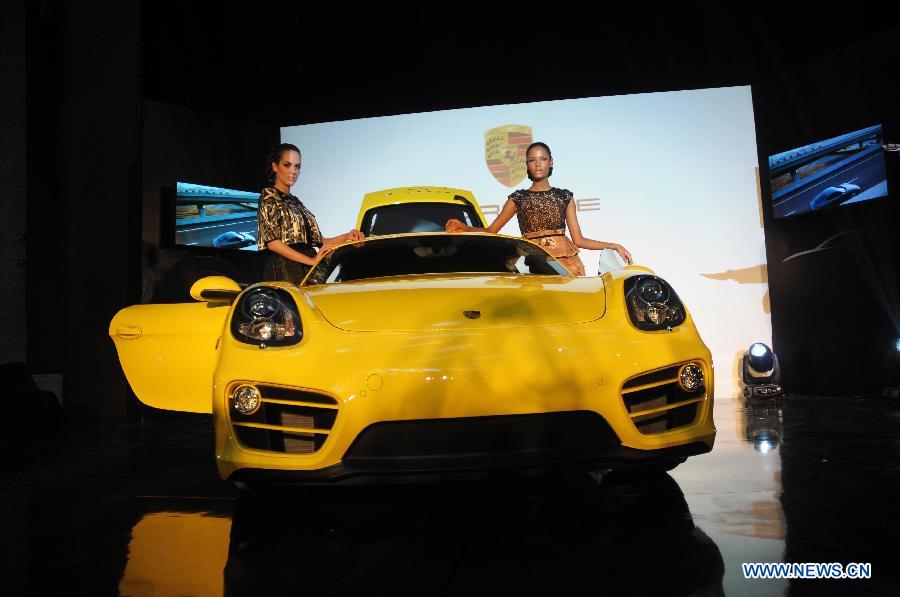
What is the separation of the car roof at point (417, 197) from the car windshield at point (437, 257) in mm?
2240

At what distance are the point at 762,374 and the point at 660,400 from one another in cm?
430

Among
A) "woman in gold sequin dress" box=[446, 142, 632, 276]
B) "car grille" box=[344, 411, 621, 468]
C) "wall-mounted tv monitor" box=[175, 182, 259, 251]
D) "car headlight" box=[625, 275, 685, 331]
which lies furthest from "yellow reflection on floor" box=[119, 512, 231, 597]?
"wall-mounted tv monitor" box=[175, 182, 259, 251]

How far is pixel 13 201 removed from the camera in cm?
651

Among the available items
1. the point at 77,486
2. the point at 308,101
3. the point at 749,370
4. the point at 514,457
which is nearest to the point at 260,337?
the point at 514,457

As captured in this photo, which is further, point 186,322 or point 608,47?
point 608,47

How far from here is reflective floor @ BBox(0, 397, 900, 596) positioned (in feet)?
4.39

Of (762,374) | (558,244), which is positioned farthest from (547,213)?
(762,374)

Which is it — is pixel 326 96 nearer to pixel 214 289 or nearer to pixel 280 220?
pixel 280 220

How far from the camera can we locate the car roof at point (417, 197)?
16.3ft

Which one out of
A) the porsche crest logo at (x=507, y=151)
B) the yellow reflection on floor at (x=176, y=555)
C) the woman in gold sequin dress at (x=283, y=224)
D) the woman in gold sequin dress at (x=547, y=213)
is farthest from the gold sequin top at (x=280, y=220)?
the porsche crest logo at (x=507, y=151)

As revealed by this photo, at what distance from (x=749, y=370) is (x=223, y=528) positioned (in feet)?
16.0

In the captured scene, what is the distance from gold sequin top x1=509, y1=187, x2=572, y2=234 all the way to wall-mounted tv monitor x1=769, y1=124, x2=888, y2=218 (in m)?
3.72

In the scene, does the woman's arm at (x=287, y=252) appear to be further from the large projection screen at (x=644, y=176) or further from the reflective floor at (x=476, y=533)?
the large projection screen at (x=644, y=176)

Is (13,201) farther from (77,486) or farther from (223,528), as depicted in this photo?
(223,528)
